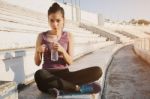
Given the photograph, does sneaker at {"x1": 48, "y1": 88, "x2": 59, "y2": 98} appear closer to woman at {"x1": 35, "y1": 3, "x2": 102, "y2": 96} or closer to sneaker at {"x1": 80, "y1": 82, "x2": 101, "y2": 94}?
woman at {"x1": 35, "y1": 3, "x2": 102, "y2": 96}

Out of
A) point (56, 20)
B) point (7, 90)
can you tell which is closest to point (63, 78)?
point (56, 20)

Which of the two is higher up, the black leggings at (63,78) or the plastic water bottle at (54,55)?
the plastic water bottle at (54,55)

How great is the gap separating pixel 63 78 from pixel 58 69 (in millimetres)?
116

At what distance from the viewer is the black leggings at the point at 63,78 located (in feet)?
11.8

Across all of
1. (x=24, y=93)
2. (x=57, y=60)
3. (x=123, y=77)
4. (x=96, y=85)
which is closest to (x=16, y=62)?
(x=24, y=93)

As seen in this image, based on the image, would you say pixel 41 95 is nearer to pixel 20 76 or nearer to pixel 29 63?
pixel 20 76

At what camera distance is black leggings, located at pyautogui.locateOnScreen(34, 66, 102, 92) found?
3.60 meters

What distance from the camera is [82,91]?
3.67 meters

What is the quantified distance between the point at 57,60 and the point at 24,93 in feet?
2.03

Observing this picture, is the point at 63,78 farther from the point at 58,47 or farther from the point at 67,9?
the point at 67,9

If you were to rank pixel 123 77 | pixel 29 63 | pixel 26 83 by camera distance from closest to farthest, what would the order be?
pixel 26 83 < pixel 29 63 < pixel 123 77

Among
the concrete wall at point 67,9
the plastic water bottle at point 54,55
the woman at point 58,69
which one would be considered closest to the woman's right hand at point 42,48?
the woman at point 58,69

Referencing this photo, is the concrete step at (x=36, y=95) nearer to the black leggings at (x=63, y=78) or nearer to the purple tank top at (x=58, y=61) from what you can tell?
the black leggings at (x=63, y=78)

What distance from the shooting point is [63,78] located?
146 inches
